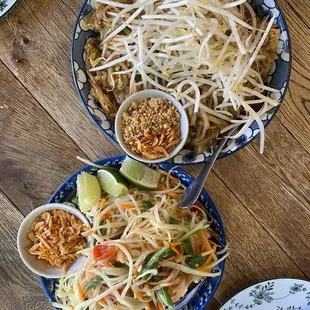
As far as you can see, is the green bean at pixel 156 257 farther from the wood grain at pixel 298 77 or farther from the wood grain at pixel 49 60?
the wood grain at pixel 298 77

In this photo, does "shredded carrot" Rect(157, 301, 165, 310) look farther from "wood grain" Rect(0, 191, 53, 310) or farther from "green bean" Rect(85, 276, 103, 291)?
"wood grain" Rect(0, 191, 53, 310)

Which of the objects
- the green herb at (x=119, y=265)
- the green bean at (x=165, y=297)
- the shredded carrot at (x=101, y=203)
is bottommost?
the green bean at (x=165, y=297)

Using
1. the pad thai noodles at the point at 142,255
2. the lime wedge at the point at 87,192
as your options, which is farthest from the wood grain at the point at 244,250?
the lime wedge at the point at 87,192

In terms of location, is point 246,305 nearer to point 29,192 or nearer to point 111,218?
point 111,218

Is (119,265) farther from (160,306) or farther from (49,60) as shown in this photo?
(49,60)

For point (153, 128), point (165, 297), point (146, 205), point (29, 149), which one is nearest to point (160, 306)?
point (165, 297)

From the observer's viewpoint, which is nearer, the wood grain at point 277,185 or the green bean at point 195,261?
the green bean at point 195,261
